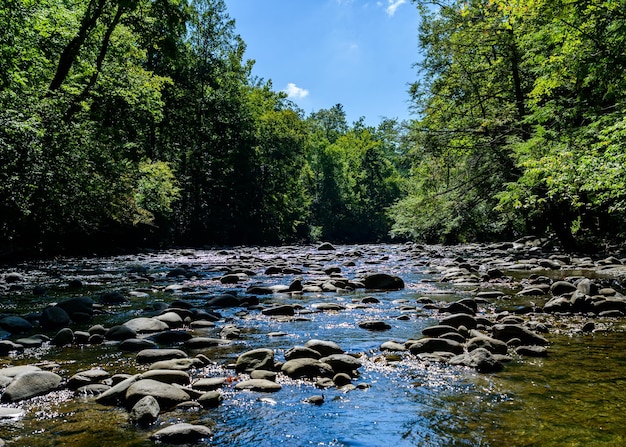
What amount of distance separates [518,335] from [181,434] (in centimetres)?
391

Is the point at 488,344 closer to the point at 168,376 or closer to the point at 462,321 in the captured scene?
the point at 462,321

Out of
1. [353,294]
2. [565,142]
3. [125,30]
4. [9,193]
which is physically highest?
[125,30]

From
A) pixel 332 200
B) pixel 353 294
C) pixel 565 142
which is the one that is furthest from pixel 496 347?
pixel 332 200

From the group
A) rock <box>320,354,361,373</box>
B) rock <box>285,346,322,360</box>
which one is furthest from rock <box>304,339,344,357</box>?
rock <box>320,354,361,373</box>

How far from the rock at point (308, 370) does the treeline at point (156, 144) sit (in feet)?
16.6

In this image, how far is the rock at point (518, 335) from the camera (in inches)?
198

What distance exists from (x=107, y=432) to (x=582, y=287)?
24.3 ft

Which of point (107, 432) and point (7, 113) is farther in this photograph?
point (7, 113)

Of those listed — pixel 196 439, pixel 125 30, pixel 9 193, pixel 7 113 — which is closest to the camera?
pixel 196 439

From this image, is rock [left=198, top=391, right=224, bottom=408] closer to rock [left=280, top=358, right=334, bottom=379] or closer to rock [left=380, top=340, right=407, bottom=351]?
rock [left=280, top=358, right=334, bottom=379]

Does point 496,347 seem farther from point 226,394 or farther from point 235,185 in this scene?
point 235,185

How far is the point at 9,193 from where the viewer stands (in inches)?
508

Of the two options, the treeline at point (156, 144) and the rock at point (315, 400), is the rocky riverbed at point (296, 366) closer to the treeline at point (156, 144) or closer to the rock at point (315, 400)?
the rock at point (315, 400)

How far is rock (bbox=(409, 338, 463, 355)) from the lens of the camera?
16.0ft
